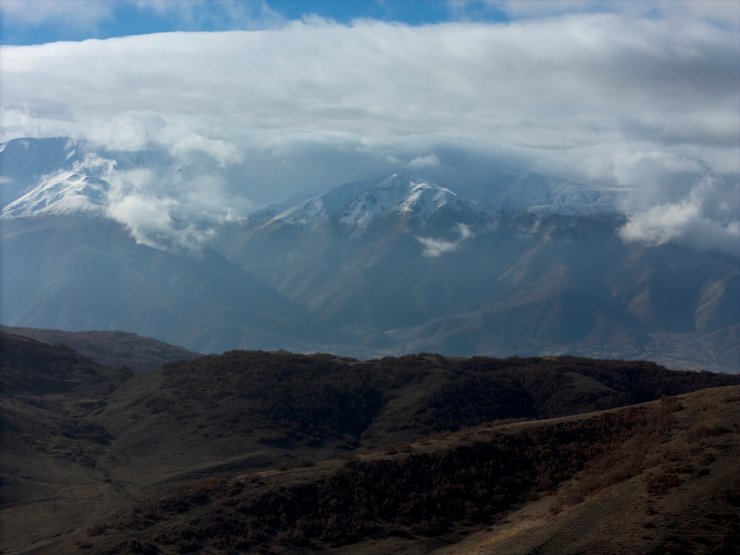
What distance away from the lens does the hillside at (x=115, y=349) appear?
543 feet

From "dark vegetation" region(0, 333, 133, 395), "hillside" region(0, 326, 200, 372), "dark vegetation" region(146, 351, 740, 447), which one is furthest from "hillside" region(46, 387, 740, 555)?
"hillside" region(0, 326, 200, 372)

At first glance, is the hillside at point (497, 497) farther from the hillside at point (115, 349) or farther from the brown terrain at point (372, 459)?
the hillside at point (115, 349)

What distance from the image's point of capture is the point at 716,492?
4041 centimetres

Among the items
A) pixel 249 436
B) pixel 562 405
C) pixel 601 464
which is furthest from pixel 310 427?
pixel 601 464

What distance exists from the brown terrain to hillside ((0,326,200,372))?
4973 cm

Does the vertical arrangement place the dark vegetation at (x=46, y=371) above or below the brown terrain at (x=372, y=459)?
above

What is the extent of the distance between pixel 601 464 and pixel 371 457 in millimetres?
13776

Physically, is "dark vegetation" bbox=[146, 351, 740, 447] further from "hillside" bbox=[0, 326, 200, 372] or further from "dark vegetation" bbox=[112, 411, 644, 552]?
"hillside" bbox=[0, 326, 200, 372]

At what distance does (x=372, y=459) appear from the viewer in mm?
55906

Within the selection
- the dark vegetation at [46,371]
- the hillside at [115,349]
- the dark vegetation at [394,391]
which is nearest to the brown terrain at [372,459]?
the dark vegetation at [394,391]

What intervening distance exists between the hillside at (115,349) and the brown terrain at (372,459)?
4973cm

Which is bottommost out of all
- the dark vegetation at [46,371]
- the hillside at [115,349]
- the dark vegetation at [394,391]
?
the dark vegetation at [394,391]

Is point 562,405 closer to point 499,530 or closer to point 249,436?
point 249,436

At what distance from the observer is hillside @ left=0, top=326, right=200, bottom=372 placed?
6521 inches
